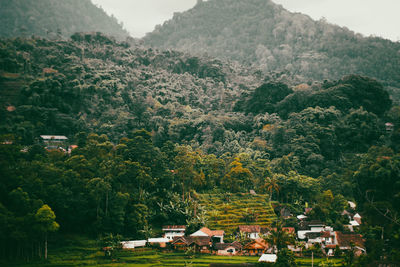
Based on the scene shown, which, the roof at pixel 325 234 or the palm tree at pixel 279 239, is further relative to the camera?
the roof at pixel 325 234

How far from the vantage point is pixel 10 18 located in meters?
128

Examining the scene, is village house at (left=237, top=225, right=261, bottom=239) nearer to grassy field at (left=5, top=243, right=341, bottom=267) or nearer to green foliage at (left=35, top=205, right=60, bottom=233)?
grassy field at (left=5, top=243, right=341, bottom=267)

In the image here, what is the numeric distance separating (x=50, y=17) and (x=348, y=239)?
5065 inches

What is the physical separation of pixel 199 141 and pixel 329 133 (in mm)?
17718

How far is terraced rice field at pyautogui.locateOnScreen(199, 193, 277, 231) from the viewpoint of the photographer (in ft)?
134

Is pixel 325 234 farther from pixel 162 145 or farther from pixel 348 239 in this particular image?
pixel 162 145

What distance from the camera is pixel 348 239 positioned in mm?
36719

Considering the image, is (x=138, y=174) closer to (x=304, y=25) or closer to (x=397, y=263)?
(x=397, y=263)

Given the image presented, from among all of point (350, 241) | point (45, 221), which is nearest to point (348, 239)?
point (350, 241)

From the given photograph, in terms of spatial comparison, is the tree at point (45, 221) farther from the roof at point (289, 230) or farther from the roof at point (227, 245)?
the roof at point (289, 230)

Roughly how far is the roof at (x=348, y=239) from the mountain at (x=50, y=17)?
9055cm

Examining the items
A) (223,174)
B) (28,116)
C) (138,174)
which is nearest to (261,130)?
(223,174)

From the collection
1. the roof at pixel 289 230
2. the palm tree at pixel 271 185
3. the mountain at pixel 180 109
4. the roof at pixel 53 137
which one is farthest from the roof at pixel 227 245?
the roof at pixel 53 137

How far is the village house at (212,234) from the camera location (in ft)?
123
